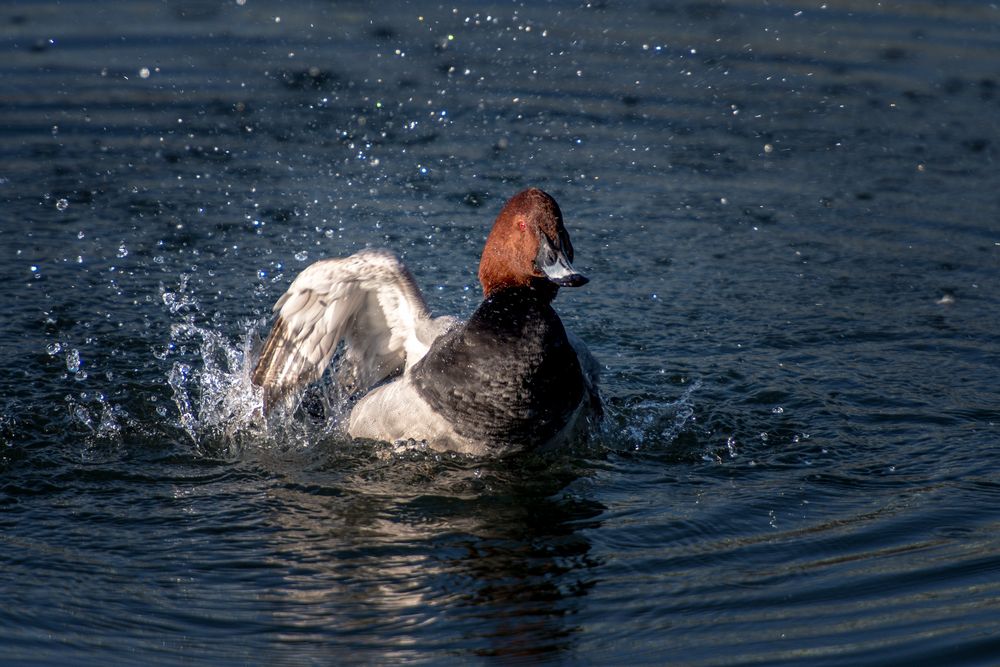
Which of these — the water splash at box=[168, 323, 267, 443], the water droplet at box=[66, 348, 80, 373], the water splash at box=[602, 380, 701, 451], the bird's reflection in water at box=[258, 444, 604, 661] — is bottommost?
the bird's reflection in water at box=[258, 444, 604, 661]

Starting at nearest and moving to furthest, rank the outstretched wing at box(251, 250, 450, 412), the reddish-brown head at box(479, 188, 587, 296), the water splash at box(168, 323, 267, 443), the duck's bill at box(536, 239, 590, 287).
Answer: the duck's bill at box(536, 239, 590, 287), the reddish-brown head at box(479, 188, 587, 296), the outstretched wing at box(251, 250, 450, 412), the water splash at box(168, 323, 267, 443)

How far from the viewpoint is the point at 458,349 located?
5.54m

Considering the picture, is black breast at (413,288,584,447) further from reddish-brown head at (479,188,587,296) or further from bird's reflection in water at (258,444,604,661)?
bird's reflection in water at (258,444,604,661)

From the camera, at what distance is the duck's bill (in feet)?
17.6

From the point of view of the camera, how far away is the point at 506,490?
5523mm

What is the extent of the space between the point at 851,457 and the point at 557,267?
1.67 m

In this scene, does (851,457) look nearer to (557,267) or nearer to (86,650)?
(557,267)

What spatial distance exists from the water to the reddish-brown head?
0.85 m

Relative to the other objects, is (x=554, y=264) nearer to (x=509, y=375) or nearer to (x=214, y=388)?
(x=509, y=375)

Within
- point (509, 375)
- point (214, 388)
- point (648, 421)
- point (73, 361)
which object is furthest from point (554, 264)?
point (73, 361)

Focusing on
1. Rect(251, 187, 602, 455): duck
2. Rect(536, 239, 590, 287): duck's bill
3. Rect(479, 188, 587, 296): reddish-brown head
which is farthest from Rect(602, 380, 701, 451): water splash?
Rect(536, 239, 590, 287): duck's bill

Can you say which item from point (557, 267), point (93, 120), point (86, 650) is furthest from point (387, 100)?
point (86, 650)

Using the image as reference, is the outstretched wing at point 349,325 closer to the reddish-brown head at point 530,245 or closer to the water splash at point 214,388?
the water splash at point 214,388

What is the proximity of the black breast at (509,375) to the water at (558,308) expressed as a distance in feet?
0.87
